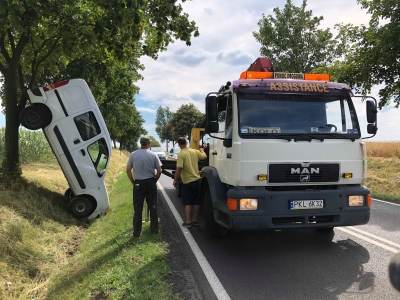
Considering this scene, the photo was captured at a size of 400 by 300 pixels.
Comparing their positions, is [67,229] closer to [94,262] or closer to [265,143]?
[94,262]

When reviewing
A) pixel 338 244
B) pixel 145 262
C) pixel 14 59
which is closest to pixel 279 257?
pixel 338 244

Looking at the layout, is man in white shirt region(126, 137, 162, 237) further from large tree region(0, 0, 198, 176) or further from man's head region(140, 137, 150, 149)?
large tree region(0, 0, 198, 176)

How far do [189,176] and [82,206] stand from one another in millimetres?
3730

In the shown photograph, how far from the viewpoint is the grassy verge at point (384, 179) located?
59.1ft

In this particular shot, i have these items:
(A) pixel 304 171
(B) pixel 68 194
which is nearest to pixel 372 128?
(A) pixel 304 171

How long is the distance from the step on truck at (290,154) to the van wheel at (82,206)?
506 centimetres

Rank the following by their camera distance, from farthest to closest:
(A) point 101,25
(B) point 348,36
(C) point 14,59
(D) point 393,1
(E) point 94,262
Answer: (B) point 348,36 → (D) point 393,1 → (C) point 14,59 → (A) point 101,25 → (E) point 94,262

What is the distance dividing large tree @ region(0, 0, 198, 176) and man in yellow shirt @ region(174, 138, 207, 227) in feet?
9.93

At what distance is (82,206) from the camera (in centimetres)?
1200

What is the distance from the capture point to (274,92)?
7.53m

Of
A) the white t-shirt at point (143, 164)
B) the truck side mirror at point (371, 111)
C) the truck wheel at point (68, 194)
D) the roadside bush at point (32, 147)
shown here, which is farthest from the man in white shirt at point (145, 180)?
the roadside bush at point (32, 147)

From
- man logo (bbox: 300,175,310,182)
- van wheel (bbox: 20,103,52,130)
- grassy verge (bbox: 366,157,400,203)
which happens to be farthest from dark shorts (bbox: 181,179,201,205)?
grassy verge (bbox: 366,157,400,203)

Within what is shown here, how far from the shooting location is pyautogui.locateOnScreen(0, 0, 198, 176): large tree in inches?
387

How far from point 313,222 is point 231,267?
4.53ft
